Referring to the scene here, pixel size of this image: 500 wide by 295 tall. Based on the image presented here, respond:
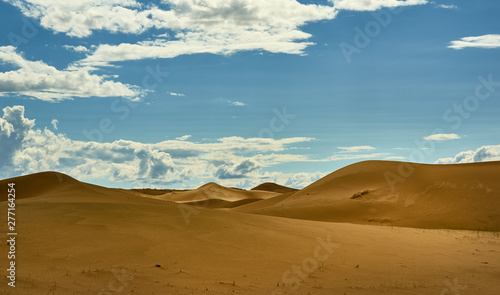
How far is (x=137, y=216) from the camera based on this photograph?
1269 cm

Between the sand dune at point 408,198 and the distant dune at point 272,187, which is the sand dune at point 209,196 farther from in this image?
the sand dune at point 408,198

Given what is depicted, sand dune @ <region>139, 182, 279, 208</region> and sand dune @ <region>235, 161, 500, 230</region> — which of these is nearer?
sand dune @ <region>235, 161, 500, 230</region>

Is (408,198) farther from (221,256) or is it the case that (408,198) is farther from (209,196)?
(209,196)

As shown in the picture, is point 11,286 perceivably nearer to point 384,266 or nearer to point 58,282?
point 58,282

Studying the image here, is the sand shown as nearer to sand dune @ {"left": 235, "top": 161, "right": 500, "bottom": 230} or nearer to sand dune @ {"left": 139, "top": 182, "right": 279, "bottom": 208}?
sand dune @ {"left": 235, "top": 161, "right": 500, "bottom": 230}

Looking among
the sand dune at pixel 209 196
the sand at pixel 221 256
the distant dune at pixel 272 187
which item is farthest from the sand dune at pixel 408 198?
the distant dune at pixel 272 187

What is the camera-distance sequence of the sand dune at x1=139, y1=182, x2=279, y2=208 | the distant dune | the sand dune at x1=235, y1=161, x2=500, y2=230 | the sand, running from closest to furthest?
the sand, the sand dune at x1=235, y1=161, x2=500, y2=230, the sand dune at x1=139, y1=182, x2=279, y2=208, the distant dune

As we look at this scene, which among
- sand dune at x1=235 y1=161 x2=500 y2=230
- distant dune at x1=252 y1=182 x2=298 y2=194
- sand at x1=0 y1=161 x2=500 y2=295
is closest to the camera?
sand at x1=0 y1=161 x2=500 y2=295

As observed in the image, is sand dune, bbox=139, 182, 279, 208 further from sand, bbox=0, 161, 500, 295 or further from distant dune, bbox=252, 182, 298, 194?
sand, bbox=0, 161, 500, 295

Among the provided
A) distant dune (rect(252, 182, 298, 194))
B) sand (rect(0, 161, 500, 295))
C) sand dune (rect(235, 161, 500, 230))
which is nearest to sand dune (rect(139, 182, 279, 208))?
distant dune (rect(252, 182, 298, 194))

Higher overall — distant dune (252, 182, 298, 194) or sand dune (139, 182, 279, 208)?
distant dune (252, 182, 298, 194)

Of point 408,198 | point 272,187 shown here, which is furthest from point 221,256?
point 272,187

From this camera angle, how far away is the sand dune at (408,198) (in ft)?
77.4

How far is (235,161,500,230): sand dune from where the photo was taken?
23.6 m
